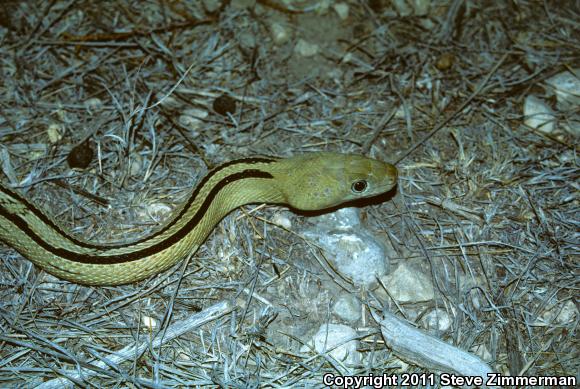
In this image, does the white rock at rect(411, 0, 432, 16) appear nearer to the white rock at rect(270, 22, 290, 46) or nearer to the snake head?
the white rock at rect(270, 22, 290, 46)

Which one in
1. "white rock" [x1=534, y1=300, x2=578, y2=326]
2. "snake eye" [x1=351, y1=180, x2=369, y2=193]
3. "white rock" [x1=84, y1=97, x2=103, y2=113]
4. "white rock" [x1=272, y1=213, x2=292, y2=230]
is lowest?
"white rock" [x1=534, y1=300, x2=578, y2=326]

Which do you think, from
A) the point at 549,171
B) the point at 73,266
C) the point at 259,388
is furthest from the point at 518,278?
the point at 73,266

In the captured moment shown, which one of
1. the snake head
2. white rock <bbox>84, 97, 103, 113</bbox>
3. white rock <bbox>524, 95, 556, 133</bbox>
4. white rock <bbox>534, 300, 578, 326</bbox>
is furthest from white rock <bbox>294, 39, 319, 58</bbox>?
white rock <bbox>534, 300, 578, 326</bbox>

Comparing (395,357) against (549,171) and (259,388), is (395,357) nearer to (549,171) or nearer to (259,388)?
(259,388)

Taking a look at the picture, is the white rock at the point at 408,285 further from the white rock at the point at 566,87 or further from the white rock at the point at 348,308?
the white rock at the point at 566,87

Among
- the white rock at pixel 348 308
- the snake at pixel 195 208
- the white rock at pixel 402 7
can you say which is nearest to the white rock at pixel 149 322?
the snake at pixel 195 208

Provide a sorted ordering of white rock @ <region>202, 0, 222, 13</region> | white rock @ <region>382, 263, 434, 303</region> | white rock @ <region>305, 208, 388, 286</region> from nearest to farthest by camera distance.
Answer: white rock @ <region>382, 263, 434, 303</region> < white rock @ <region>305, 208, 388, 286</region> < white rock @ <region>202, 0, 222, 13</region>

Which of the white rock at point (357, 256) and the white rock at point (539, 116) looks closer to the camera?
the white rock at point (357, 256)

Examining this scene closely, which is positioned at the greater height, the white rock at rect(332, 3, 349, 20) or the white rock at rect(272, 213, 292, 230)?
the white rock at rect(332, 3, 349, 20)

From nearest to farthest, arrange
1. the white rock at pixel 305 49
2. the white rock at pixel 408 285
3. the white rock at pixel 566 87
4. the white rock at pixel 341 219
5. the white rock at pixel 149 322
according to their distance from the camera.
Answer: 1. the white rock at pixel 149 322
2. the white rock at pixel 408 285
3. the white rock at pixel 341 219
4. the white rock at pixel 566 87
5. the white rock at pixel 305 49
